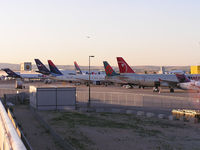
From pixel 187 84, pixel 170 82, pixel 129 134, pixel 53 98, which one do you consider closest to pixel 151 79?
pixel 170 82

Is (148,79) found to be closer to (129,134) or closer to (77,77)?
(77,77)

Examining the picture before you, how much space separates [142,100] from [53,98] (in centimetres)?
1330

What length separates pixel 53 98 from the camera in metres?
39.9

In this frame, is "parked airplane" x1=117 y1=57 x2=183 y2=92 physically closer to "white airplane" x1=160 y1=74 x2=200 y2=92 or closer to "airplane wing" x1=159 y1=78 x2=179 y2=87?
"airplane wing" x1=159 y1=78 x2=179 y2=87

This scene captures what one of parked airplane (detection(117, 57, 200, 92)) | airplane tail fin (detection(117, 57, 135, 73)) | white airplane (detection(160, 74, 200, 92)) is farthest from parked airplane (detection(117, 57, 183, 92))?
white airplane (detection(160, 74, 200, 92))

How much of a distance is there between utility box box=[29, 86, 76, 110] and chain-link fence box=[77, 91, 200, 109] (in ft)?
20.1

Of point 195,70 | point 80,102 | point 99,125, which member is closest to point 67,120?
point 99,125

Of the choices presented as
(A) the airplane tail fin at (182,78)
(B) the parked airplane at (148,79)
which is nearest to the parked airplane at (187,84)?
(A) the airplane tail fin at (182,78)

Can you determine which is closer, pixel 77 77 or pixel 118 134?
pixel 118 134

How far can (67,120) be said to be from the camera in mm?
30000

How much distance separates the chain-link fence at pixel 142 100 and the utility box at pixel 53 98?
614 cm

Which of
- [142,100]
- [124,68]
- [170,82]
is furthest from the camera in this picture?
[124,68]

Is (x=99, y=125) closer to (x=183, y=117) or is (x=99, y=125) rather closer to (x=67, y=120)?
(x=67, y=120)

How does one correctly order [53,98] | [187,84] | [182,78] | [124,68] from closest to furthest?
1. [53,98]
2. [187,84]
3. [182,78]
4. [124,68]
